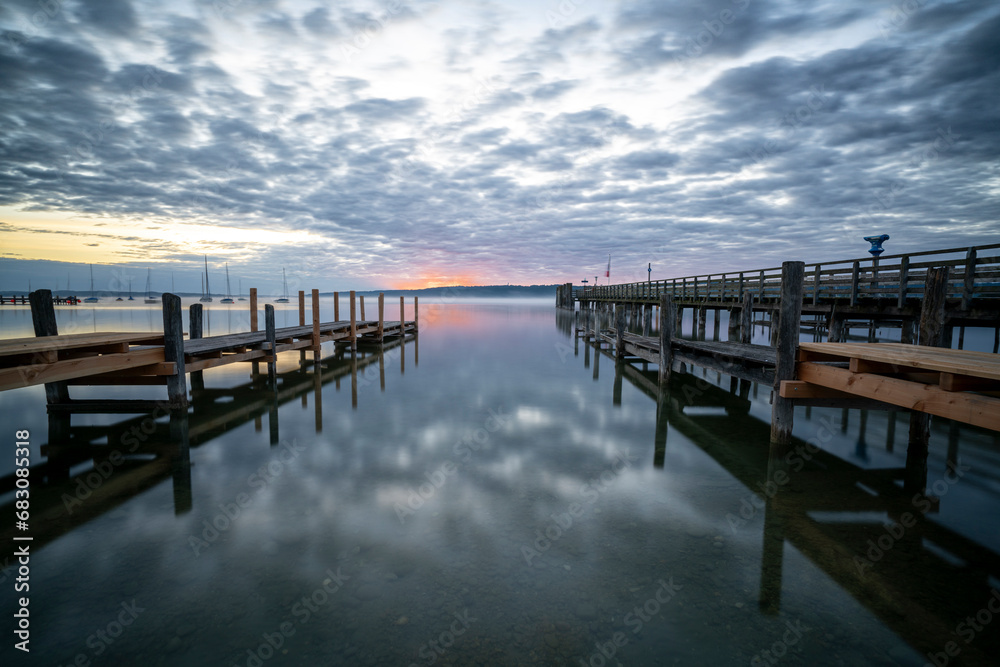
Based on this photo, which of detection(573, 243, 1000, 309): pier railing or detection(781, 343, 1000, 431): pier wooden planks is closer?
detection(781, 343, 1000, 431): pier wooden planks

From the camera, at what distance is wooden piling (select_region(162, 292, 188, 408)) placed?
10.2 metres

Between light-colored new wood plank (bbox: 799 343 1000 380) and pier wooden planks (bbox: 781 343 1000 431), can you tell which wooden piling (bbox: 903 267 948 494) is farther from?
light-colored new wood plank (bbox: 799 343 1000 380)

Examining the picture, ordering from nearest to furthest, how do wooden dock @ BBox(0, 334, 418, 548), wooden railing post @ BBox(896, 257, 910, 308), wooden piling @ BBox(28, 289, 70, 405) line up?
wooden dock @ BBox(0, 334, 418, 548)
wooden piling @ BBox(28, 289, 70, 405)
wooden railing post @ BBox(896, 257, 910, 308)

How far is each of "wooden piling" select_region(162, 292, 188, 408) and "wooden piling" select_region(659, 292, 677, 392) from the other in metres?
13.4

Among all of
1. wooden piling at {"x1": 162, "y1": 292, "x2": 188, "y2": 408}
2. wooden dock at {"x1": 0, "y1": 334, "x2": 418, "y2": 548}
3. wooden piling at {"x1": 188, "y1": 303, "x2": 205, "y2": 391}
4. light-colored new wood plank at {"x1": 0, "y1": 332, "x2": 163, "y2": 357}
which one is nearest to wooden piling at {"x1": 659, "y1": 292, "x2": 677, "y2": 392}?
wooden dock at {"x1": 0, "y1": 334, "x2": 418, "y2": 548}

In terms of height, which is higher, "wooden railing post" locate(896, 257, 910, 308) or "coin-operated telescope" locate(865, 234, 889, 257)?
"coin-operated telescope" locate(865, 234, 889, 257)

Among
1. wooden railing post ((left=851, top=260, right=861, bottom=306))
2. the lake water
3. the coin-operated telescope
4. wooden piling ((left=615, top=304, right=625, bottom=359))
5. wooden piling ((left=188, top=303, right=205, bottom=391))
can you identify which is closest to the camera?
the lake water

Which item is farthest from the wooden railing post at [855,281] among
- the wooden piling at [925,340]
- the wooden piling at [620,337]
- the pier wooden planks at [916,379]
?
the wooden piling at [620,337]

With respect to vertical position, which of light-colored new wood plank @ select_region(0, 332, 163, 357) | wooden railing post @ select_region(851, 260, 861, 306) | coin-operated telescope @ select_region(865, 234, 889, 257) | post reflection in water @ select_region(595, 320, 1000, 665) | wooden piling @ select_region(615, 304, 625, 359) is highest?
coin-operated telescope @ select_region(865, 234, 889, 257)

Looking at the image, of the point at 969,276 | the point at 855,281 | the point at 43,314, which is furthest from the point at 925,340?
the point at 43,314

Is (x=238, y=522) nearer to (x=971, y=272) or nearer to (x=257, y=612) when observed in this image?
(x=257, y=612)

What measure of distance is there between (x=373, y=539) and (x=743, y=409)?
11.1 meters

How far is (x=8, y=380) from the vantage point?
23.1 ft

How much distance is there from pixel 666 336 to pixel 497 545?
11.0 metres
